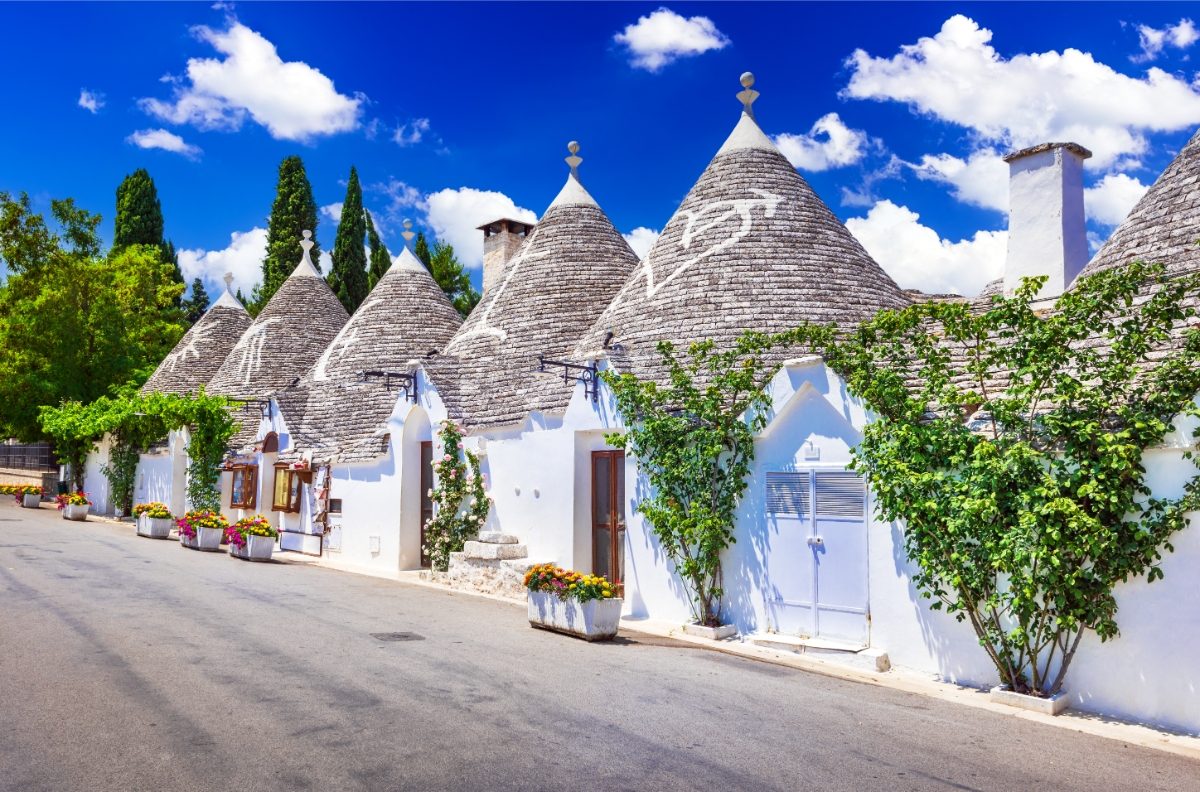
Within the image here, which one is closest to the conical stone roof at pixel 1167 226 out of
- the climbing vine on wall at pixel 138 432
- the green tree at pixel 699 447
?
the green tree at pixel 699 447

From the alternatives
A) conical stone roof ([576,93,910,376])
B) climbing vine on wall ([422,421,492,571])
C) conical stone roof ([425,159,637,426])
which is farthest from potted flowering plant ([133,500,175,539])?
conical stone roof ([576,93,910,376])

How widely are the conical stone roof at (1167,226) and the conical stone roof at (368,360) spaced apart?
13.9 metres

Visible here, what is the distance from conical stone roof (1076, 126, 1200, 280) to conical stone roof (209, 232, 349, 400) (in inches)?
850

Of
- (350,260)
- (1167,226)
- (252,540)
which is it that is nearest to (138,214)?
(350,260)

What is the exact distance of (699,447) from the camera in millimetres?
11273

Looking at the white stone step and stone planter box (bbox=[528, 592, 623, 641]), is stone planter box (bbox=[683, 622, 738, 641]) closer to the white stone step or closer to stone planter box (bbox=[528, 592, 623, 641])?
the white stone step

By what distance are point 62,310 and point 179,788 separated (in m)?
31.8

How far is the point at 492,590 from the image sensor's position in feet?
46.3

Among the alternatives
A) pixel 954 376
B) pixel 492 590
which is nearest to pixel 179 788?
pixel 954 376

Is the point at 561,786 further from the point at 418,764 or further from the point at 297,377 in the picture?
the point at 297,377

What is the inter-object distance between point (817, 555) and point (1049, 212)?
560cm

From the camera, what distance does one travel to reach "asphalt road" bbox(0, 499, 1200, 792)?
569cm

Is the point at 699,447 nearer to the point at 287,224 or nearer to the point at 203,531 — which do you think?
the point at 203,531

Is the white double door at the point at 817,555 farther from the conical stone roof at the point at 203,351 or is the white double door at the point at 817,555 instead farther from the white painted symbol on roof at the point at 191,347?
the white painted symbol on roof at the point at 191,347
